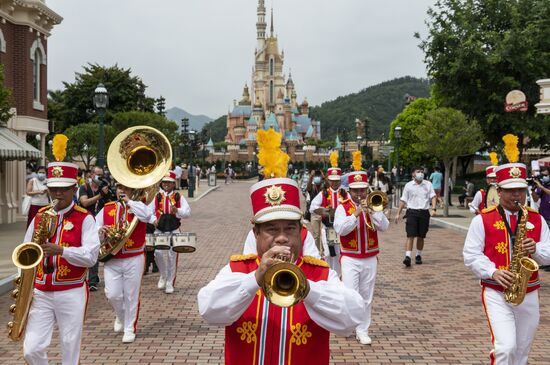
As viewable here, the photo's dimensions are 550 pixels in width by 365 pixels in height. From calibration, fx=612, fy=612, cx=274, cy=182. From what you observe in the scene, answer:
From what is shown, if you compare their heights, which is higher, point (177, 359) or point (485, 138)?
point (485, 138)

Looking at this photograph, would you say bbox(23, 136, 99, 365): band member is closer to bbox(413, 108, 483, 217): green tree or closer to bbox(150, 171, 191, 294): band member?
bbox(150, 171, 191, 294): band member

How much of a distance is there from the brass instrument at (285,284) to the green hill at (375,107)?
565 feet

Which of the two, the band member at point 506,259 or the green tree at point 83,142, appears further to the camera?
the green tree at point 83,142

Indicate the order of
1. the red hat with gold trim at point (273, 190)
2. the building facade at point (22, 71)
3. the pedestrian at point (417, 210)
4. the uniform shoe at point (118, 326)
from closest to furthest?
the red hat with gold trim at point (273, 190) < the uniform shoe at point (118, 326) < the pedestrian at point (417, 210) < the building facade at point (22, 71)

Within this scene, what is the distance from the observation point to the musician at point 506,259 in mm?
5277

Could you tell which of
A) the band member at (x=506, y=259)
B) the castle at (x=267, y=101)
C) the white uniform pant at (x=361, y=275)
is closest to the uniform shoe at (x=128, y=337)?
the white uniform pant at (x=361, y=275)

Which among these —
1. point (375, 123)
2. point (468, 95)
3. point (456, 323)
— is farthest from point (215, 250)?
point (375, 123)

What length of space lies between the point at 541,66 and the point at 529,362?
998 inches

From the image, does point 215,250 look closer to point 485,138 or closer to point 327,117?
point 485,138

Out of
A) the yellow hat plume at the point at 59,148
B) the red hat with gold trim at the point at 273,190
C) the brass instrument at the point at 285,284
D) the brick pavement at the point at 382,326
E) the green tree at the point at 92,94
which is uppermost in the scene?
the green tree at the point at 92,94

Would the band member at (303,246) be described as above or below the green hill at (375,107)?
below

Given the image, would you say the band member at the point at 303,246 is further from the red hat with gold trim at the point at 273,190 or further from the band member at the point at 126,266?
the band member at the point at 126,266

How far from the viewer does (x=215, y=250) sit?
16.1 metres

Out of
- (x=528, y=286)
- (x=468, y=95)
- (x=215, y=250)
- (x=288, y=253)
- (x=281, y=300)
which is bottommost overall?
(x=215, y=250)
